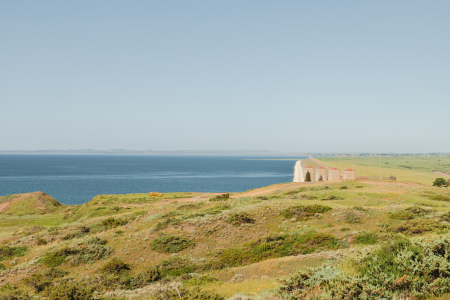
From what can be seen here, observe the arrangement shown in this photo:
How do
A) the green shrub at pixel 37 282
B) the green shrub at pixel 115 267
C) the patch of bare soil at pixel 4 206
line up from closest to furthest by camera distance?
the green shrub at pixel 37 282 < the green shrub at pixel 115 267 < the patch of bare soil at pixel 4 206

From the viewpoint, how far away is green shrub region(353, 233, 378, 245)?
16.7 m

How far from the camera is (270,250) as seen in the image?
17.3 meters

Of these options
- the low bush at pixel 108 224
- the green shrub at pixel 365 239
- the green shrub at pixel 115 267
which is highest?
the green shrub at pixel 365 239

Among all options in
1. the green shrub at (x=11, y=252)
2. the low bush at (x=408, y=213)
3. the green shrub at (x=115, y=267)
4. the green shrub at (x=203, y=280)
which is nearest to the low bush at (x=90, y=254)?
the green shrub at (x=115, y=267)

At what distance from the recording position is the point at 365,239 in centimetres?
1708

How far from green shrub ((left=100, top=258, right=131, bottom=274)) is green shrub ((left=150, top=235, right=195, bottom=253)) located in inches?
107

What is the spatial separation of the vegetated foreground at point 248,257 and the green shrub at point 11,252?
0.06 metres

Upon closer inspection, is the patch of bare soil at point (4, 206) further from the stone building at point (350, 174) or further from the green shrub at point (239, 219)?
the stone building at point (350, 174)

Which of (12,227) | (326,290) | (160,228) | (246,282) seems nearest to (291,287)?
(326,290)

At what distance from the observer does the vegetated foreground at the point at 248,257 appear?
8.66 metres

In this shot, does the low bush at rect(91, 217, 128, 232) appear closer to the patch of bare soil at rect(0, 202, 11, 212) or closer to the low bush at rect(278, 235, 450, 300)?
the low bush at rect(278, 235, 450, 300)

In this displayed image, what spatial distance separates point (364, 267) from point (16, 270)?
1920 cm

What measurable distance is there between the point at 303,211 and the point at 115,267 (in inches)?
601

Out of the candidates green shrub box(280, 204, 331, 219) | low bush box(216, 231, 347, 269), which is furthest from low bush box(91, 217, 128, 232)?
green shrub box(280, 204, 331, 219)
